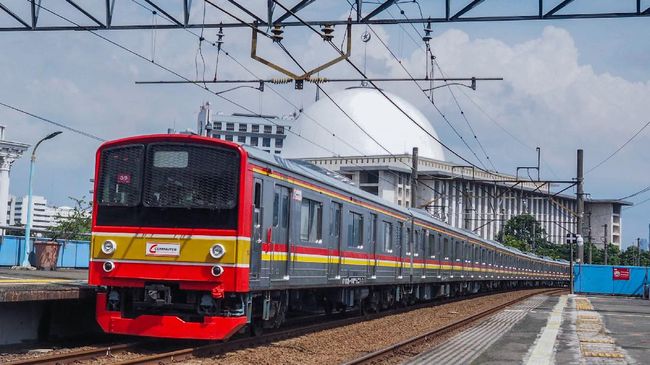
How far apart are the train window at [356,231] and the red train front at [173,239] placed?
668cm

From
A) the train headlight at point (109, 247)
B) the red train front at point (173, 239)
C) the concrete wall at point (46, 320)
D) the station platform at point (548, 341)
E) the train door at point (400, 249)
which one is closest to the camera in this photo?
the red train front at point (173, 239)

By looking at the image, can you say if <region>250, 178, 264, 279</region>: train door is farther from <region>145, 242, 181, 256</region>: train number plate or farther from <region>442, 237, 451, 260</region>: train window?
<region>442, 237, 451, 260</region>: train window

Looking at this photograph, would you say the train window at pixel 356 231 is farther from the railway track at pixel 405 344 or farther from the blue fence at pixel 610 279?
the blue fence at pixel 610 279

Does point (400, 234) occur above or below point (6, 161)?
below

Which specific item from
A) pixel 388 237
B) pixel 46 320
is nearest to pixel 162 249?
pixel 46 320

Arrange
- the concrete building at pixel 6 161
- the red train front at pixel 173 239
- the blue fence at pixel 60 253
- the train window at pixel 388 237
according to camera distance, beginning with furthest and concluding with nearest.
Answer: the concrete building at pixel 6 161, the blue fence at pixel 60 253, the train window at pixel 388 237, the red train front at pixel 173 239

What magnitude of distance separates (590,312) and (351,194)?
39.8 ft

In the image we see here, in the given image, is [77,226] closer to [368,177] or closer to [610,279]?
[610,279]

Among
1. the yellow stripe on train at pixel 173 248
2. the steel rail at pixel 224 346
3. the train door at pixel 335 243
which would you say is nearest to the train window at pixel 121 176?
the yellow stripe on train at pixel 173 248

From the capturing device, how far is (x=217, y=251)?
1380cm

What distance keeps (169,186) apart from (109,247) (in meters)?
1.42

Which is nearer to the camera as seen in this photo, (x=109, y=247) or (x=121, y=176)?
(x=109, y=247)

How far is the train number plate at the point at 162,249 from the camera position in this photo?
14.0 meters

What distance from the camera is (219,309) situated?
13891mm
